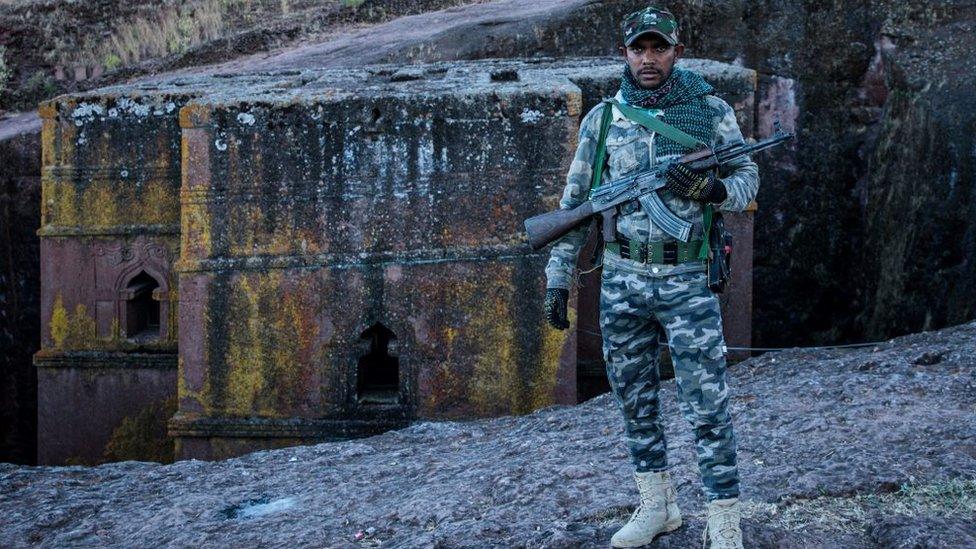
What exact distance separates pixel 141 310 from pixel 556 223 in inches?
201

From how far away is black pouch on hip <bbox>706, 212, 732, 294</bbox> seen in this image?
388 centimetres

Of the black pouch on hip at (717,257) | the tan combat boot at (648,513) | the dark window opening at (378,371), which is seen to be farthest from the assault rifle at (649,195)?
the dark window opening at (378,371)

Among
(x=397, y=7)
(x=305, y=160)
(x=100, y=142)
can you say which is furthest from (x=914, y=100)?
(x=397, y=7)

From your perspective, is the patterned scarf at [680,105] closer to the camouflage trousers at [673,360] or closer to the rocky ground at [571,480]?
the camouflage trousers at [673,360]

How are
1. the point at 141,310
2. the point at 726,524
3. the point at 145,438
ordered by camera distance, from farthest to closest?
the point at 141,310, the point at 145,438, the point at 726,524

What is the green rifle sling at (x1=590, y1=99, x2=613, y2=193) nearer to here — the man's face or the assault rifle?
the assault rifle

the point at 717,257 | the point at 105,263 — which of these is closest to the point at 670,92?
the point at 717,257

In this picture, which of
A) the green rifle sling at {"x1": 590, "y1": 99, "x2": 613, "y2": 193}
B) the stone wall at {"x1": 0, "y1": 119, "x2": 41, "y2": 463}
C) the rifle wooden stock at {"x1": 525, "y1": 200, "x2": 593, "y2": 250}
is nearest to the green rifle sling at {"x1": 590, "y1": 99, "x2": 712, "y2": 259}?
the green rifle sling at {"x1": 590, "y1": 99, "x2": 613, "y2": 193}

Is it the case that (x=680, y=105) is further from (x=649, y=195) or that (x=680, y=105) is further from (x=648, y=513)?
(x=648, y=513)

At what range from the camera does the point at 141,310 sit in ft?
27.6

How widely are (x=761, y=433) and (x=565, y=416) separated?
4.46ft

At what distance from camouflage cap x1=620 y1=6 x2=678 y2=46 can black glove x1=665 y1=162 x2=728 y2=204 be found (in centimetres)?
43

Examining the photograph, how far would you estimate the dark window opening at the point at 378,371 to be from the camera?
7.25 metres

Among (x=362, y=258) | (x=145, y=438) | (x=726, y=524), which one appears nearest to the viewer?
(x=726, y=524)
